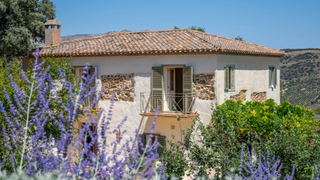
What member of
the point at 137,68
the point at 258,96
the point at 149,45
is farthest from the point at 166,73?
the point at 258,96

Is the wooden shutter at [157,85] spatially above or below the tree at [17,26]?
below

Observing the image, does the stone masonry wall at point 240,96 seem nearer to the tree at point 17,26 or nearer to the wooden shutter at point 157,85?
the wooden shutter at point 157,85

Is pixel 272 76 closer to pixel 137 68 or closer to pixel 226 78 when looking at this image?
pixel 226 78

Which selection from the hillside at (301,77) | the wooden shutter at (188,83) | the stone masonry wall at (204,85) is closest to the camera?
the stone masonry wall at (204,85)

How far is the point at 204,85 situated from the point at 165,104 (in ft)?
6.42

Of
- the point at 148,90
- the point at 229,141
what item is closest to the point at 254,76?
the point at 148,90

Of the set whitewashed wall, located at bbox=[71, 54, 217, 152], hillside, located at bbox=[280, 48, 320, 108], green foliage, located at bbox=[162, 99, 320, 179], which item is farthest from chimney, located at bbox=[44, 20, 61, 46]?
hillside, located at bbox=[280, 48, 320, 108]

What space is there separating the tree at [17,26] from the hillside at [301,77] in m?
26.5

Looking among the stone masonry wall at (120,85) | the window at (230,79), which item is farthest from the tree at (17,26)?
the window at (230,79)

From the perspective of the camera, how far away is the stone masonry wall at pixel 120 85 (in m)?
15.5

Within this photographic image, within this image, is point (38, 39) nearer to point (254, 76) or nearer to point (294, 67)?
point (254, 76)

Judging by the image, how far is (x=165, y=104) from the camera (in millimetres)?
15047

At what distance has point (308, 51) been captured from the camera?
52.2 metres

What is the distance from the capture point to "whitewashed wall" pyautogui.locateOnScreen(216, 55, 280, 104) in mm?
14336
